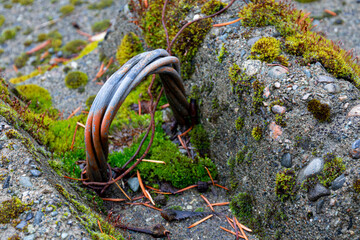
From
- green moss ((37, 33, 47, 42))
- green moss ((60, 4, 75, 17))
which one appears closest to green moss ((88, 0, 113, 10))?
green moss ((60, 4, 75, 17))

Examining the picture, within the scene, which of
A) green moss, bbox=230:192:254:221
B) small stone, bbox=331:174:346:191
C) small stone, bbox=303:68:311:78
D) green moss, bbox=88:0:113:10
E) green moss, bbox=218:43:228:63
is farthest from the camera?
green moss, bbox=88:0:113:10

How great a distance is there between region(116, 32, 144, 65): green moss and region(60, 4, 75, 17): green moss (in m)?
4.41

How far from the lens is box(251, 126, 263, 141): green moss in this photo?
10.5 feet

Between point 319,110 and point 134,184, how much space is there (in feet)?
7.40

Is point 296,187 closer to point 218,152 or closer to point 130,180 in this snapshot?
point 218,152

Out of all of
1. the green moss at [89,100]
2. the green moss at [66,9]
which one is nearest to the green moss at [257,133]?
the green moss at [89,100]

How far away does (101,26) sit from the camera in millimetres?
7996

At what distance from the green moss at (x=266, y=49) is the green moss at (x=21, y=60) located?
6217mm

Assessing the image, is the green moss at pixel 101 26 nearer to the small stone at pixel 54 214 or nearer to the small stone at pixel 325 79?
the small stone at pixel 325 79

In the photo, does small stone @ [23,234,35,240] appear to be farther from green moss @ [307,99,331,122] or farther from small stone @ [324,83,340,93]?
small stone @ [324,83,340,93]

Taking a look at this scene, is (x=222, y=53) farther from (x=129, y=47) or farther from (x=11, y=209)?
(x=11, y=209)

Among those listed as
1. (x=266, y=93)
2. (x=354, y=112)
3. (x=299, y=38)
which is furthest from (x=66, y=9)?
(x=354, y=112)

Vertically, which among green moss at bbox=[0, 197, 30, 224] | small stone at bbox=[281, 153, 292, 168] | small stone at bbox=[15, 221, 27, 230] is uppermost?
green moss at bbox=[0, 197, 30, 224]

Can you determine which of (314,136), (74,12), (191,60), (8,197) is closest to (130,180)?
(8,197)
